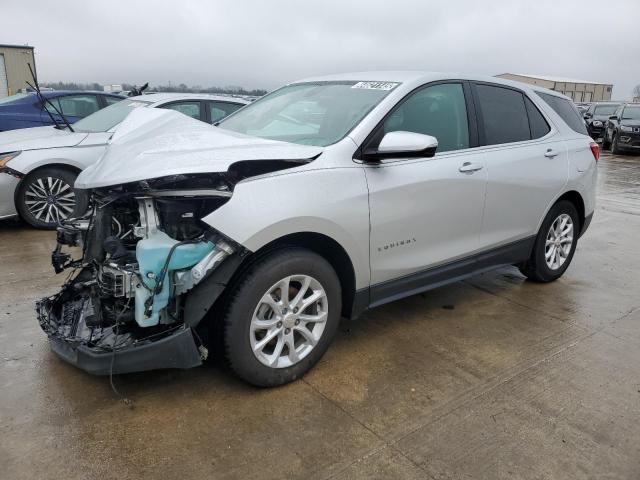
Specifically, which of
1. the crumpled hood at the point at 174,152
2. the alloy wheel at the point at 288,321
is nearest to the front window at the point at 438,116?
the crumpled hood at the point at 174,152

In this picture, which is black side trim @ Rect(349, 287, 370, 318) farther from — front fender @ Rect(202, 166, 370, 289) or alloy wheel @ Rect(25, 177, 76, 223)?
alloy wheel @ Rect(25, 177, 76, 223)

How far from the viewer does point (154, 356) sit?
8.58 feet

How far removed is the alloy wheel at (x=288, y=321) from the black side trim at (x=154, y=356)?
33 centimetres

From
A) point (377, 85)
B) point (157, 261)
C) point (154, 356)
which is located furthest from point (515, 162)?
point (154, 356)

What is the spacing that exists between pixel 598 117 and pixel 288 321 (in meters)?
23.0

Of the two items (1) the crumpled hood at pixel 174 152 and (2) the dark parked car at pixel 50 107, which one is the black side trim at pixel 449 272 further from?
(2) the dark parked car at pixel 50 107

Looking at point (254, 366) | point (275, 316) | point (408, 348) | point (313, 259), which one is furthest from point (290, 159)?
point (408, 348)

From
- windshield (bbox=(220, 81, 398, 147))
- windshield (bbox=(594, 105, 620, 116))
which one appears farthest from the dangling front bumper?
windshield (bbox=(594, 105, 620, 116))

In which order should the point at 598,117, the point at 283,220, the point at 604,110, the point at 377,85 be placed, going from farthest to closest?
the point at 604,110, the point at 598,117, the point at 377,85, the point at 283,220

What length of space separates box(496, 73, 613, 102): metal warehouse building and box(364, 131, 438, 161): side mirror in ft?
204

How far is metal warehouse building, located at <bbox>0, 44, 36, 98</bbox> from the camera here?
21141 millimetres

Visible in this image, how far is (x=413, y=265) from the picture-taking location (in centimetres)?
350

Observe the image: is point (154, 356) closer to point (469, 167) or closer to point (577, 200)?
point (469, 167)

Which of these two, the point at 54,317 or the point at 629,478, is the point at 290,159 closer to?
the point at 54,317
